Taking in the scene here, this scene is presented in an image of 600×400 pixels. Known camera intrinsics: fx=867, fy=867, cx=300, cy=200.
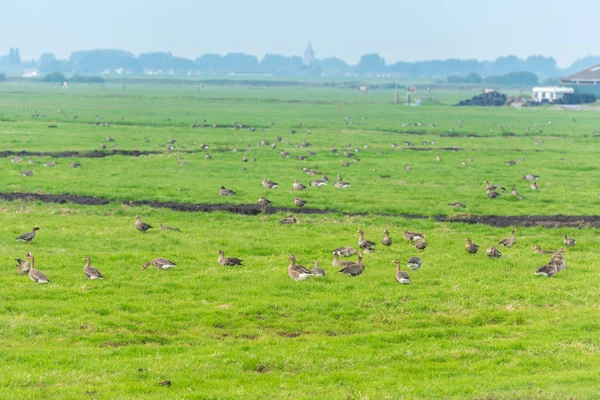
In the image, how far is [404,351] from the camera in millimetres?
17234

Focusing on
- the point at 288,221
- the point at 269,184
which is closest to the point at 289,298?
the point at 288,221

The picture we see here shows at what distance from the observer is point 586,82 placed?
534 ft

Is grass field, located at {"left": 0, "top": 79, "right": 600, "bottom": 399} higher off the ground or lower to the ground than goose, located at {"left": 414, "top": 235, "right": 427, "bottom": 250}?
lower

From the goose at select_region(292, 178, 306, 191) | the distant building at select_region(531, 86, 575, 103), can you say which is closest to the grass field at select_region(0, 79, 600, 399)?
the goose at select_region(292, 178, 306, 191)

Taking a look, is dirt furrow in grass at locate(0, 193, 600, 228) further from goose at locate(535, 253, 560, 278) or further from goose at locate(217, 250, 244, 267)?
goose at locate(217, 250, 244, 267)

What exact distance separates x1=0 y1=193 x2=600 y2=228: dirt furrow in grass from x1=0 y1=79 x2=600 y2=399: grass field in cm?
71

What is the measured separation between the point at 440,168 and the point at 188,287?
31.0 metres

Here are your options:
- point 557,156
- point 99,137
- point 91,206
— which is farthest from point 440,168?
point 99,137

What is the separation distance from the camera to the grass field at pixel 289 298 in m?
15.4

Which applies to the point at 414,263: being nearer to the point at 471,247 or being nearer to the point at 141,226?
the point at 471,247

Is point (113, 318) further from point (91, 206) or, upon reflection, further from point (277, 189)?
point (277, 189)

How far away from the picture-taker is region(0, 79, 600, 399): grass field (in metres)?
15.4

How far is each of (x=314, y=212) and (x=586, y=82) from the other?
140m

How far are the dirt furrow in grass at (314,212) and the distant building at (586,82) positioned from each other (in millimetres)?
128566
